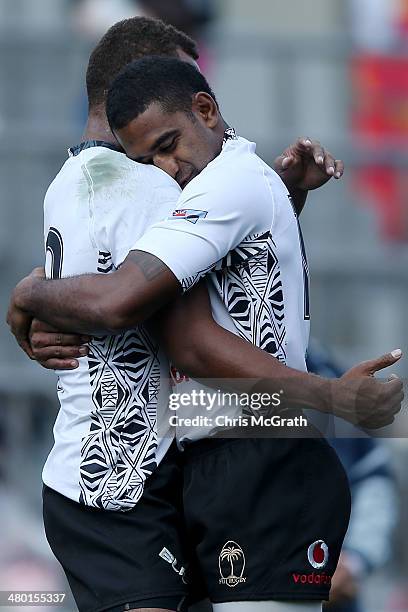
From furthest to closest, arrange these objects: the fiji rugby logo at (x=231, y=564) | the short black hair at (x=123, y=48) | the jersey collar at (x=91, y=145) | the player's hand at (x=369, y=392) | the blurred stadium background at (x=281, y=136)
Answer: the blurred stadium background at (x=281, y=136) → the short black hair at (x=123, y=48) → the jersey collar at (x=91, y=145) → the fiji rugby logo at (x=231, y=564) → the player's hand at (x=369, y=392)

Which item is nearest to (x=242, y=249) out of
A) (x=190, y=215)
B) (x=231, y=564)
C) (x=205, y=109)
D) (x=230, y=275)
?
(x=230, y=275)

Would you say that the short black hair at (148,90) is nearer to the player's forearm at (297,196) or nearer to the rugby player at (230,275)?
the rugby player at (230,275)

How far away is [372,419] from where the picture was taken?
3.43 m

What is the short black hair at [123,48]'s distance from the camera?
4.01 metres

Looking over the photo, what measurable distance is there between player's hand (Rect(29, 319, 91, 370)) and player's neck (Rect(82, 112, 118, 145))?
0.53m

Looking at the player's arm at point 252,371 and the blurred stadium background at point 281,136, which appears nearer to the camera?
the player's arm at point 252,371

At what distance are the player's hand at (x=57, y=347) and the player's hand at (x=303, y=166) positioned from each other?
87 cm

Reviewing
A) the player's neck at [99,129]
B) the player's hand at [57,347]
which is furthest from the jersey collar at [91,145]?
the player's hand at [57,347]

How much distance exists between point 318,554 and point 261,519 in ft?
0.56

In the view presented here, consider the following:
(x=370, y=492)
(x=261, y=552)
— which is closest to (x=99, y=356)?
(x=261, y=552)

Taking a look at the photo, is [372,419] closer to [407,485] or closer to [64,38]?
[407,485]

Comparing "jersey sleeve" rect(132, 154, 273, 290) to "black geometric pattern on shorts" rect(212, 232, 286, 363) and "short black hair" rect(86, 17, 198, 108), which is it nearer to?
"black geometric pattern on shorts" rect(212, 232, 286, 363)

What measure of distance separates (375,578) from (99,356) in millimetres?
3372

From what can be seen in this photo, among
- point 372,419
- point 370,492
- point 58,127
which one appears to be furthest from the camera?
point 58,127
